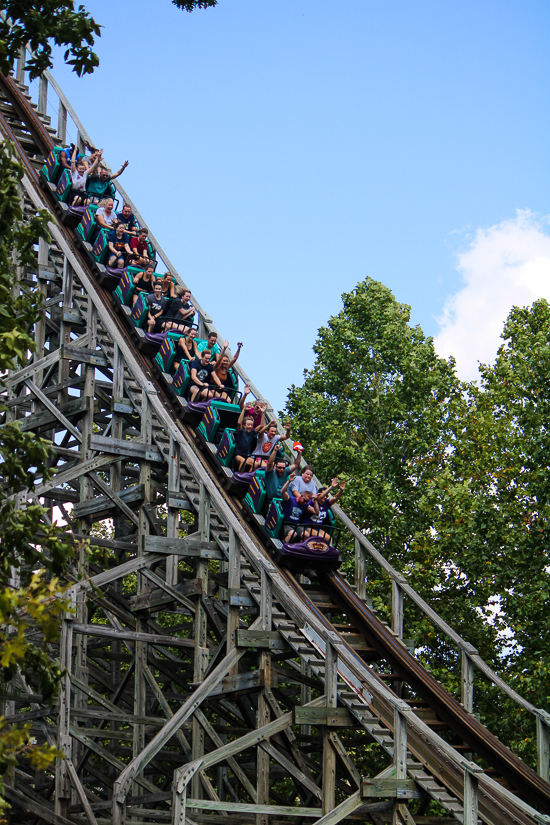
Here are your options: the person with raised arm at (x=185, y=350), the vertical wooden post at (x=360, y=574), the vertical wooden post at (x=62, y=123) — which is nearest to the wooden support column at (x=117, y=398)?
the person with raised arm at (x=185, y=350)

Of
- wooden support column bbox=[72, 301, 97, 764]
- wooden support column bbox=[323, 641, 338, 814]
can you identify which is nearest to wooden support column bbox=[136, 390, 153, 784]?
wooden support column bbox=[72, 301, 97, 764]

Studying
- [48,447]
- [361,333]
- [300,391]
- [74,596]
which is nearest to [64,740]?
[74,596]

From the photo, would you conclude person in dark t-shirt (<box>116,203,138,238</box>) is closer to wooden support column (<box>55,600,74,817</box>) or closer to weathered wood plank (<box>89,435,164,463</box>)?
weathered wood plank (<box>89,435,164,463</box>)

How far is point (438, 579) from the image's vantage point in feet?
62.0

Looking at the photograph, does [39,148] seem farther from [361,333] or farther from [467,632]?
→ [467,632]

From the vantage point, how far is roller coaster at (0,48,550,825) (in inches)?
393

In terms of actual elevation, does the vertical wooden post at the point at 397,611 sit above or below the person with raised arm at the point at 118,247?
below

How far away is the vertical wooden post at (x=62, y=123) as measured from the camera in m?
21.3

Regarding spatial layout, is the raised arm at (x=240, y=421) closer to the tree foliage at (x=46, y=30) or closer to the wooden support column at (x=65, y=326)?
the wooden support column at (x=65, y=326)

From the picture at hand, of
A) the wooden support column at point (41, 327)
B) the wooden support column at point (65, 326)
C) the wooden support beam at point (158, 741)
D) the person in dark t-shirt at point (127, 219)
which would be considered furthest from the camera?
the person in dark t-shirt at point (127, 219)

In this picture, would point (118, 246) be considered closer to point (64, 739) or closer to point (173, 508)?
point (173, 508)

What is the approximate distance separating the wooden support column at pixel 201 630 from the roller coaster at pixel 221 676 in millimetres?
23

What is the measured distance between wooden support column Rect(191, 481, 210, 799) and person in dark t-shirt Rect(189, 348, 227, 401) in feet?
11.4

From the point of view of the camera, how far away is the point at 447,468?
747 inches
